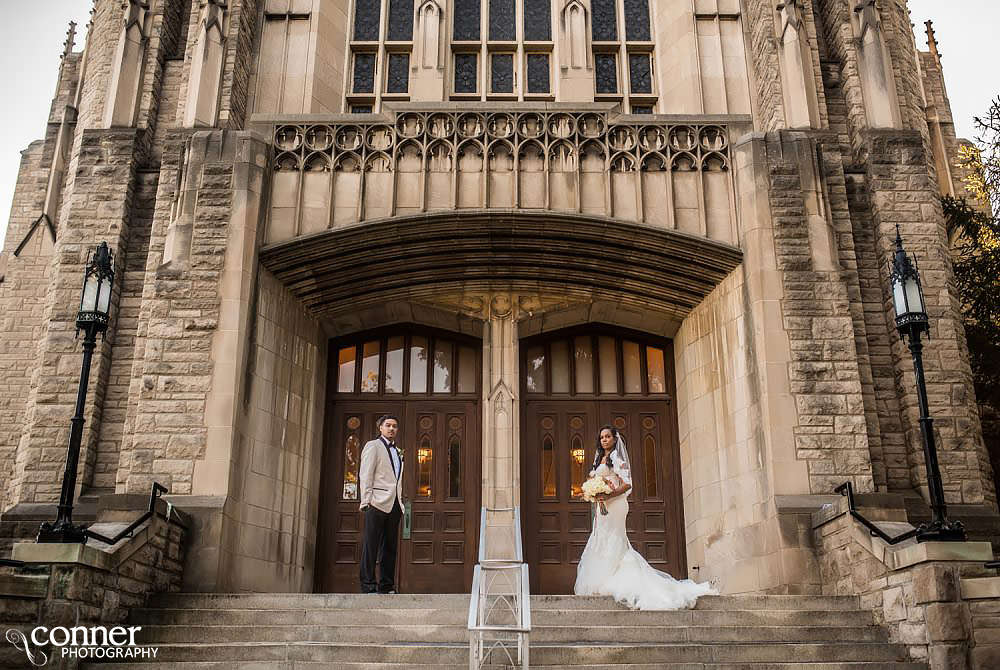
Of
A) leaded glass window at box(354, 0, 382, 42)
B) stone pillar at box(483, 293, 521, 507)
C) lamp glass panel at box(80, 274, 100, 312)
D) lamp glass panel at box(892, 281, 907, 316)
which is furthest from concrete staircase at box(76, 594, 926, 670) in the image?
leaded glass window at box(354, 0, 382, 42)

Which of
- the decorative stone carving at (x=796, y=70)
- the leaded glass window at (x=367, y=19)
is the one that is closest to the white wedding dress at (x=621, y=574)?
the decorative stone carving at (x=796, y=70)

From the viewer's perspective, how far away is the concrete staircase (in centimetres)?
691

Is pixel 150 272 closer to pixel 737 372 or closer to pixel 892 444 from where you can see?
pixel 737 372

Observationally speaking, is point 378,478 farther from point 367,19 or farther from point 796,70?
point 367,19

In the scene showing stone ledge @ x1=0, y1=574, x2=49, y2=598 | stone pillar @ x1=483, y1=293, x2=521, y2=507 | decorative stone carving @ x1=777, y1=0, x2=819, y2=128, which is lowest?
stone ledge @ x1=0, y1=574, x2=49, y2=598

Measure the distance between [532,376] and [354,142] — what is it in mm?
4479

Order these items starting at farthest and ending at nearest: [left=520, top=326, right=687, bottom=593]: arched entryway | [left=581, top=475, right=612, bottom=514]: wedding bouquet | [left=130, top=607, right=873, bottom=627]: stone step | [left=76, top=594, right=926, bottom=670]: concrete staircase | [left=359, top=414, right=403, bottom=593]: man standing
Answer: [left=520, top=326, right=687, bottom=593]: arched entryway < [left=359, top=414, right=403, bottom=593]: man standing < [left=581, top=475, right=612, bottom=514]: wedding bouquet < [left=130, top=607, right=873, bottom=627]: stone step < [left=76, top=594, right=926, bottom=670]: concrete staircase

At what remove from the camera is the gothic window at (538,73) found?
14.4 m

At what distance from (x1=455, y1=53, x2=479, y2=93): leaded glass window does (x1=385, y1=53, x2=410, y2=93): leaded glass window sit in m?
0.84

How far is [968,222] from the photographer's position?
14289 millimetres

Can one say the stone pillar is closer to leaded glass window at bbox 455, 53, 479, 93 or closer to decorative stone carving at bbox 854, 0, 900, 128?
leaded glass window at bbox 455, 53, 479, 93

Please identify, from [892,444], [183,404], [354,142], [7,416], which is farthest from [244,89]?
[892,444]

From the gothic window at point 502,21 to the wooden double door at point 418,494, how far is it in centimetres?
633

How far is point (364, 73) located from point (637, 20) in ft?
15.7
